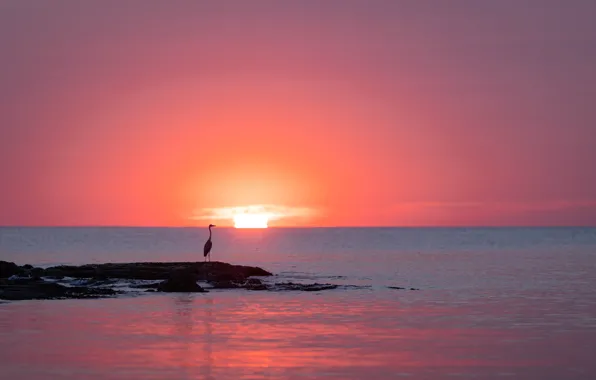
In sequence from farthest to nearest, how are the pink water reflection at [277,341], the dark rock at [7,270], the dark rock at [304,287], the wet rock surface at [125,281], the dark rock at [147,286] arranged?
the dark rock at [7,270] < the dark rock at [147,286] < the dark rock at [304,287] < the wet rock surface at [125,281] < the pink water reflection at [277,341]

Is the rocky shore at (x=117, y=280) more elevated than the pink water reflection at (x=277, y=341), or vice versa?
the rocky shore at (x=117, y=280)

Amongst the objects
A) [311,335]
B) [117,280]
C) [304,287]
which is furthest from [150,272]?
[311,335]

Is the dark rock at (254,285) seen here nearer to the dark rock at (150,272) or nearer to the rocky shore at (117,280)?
the rocky shore at (117,280)

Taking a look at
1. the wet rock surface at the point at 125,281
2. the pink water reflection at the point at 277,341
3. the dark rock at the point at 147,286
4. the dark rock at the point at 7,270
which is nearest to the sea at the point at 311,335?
the pink water reflection at the point at 277,341

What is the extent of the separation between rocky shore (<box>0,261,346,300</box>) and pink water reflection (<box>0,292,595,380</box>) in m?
2.90

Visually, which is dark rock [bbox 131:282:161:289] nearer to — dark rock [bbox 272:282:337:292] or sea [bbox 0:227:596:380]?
sea [bbox 0:227:596:380]

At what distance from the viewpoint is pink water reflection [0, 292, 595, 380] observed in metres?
22.8

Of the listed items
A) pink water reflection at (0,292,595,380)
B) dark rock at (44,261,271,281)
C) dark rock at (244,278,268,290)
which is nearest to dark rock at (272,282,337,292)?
dark rock at (244,278,268,290)

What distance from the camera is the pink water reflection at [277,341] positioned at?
22.8 metres

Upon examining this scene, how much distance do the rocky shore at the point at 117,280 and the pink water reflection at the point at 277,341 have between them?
9.51ft

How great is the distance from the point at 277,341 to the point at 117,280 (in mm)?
25594

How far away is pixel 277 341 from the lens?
90.1 feet

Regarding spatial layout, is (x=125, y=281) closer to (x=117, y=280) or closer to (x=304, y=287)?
(x=117, y=280)

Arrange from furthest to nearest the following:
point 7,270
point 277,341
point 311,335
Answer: point 7,270 < point 311,335 < point 277,341
